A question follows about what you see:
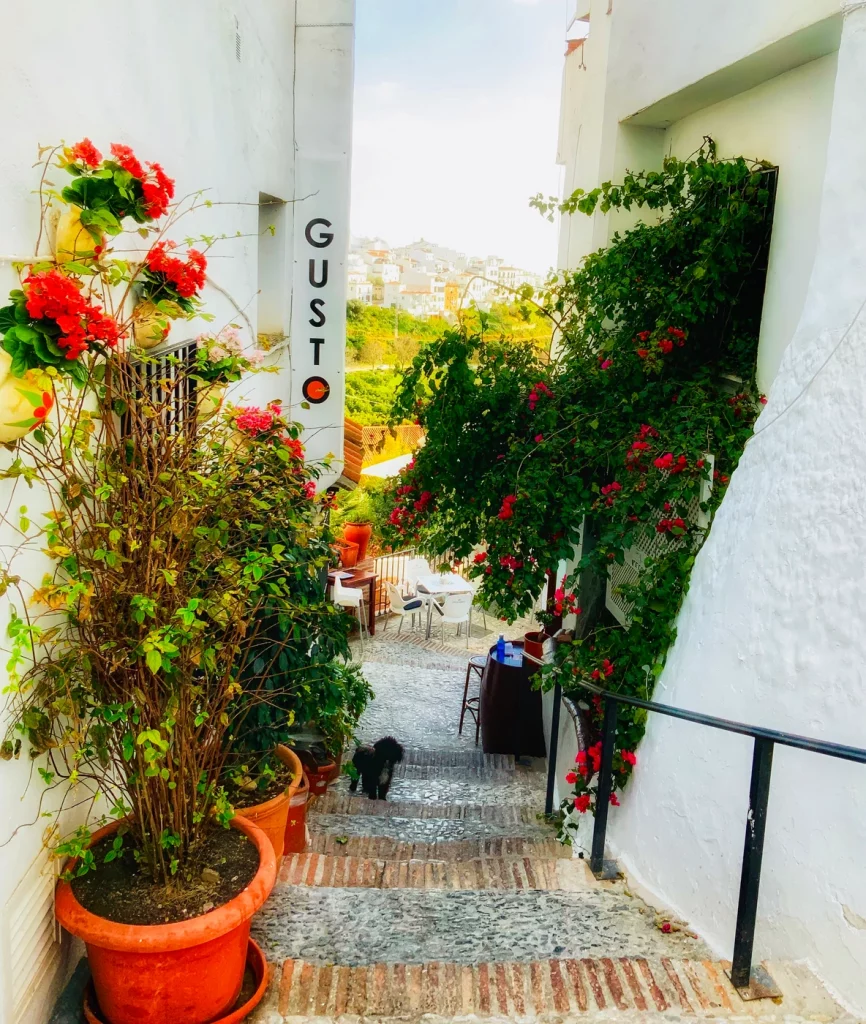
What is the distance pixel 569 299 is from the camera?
6273mm

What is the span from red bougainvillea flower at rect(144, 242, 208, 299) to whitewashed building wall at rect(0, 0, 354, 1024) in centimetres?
42

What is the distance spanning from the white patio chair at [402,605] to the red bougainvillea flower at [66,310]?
10871mm

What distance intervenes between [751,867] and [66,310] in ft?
8.84

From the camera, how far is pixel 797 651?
126 inches

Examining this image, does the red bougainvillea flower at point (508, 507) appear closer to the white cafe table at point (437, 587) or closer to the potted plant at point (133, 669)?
the potted plant at point (133, 669)

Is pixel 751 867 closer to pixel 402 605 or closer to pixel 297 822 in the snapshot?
pixel 297 822

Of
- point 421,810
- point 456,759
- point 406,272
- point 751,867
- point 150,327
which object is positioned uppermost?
point 406,272

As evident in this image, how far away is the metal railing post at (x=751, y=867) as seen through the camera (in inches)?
107

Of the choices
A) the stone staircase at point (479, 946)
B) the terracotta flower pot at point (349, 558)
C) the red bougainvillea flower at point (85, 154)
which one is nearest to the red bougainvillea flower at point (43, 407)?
the red bougainvillea flower at point (85, 154)

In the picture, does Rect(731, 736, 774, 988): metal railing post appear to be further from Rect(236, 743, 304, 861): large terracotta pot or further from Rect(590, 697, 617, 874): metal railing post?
Rect(236, 743, 304, 861): large terracotta pot

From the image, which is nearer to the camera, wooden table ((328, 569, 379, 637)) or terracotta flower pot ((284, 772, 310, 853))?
terracotta flower pot ((284, 772, 310, 853))

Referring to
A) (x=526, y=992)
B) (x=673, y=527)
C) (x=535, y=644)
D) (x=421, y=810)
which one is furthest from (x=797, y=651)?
(x=535, y=644)

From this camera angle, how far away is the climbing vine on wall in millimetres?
4547

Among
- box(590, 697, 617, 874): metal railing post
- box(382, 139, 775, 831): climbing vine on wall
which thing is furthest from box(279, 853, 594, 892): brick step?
box(382, 139, 775, 831): climbing vine on wall
